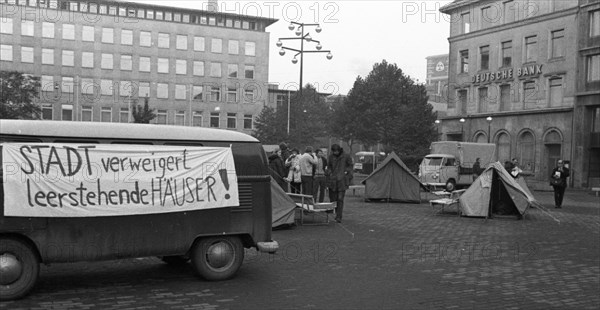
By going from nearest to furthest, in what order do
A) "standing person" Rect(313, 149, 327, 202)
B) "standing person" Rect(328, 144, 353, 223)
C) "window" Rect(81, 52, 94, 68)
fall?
1. "standing person" Rect(328, 144, 353, 223)
2. "standing person" Rect(313, 149, 327, 202)
3. "window" Rect(81, 52, 94, 68)

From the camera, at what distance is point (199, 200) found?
24.3 ft

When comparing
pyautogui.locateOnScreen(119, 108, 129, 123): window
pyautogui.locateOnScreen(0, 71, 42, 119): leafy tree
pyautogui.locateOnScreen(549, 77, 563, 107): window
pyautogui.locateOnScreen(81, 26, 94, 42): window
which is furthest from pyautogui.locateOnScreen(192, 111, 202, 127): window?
pyautogui.locateOnScreen(549, 77, 563, 107): window

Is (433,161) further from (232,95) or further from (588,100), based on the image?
(232,95)

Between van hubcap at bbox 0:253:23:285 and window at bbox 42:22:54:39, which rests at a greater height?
window at bbox 42:22:54:39

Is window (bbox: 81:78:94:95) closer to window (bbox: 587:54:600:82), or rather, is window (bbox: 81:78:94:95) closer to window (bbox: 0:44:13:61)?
window (bbox: 0:44:13:61)

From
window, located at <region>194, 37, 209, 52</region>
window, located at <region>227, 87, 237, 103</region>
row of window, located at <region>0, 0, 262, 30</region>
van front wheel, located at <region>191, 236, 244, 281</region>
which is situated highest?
row of window, located at <region>0, 0, 262, 30</region>

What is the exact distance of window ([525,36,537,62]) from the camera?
49.8 metres

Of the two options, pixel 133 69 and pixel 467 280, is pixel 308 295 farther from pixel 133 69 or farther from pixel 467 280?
pixel 133 69

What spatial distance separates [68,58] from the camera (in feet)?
231

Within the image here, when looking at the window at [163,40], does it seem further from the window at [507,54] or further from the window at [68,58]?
the window at [507,54]

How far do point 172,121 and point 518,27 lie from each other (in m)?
44.6

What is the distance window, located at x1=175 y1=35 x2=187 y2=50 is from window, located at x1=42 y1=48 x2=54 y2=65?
15.2 metres

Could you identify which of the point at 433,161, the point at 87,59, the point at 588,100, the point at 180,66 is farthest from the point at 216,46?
the point at 433,161

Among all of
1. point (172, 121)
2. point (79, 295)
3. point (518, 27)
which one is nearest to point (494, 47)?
point (518, 27)
